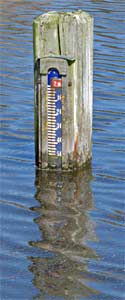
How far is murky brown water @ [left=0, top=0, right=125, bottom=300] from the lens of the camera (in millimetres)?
6004

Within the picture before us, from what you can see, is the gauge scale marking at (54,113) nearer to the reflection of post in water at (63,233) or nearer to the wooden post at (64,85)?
the wooden post at (64,85)

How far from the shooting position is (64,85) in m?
8.21

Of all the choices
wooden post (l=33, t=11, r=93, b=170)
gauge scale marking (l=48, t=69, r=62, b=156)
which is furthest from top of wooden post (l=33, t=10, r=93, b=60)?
gauge scale marking (l=48, t=69, r=62, b=156)

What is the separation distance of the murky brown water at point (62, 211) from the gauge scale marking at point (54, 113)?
0.27 metres

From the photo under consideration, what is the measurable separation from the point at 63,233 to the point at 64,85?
5.69ft

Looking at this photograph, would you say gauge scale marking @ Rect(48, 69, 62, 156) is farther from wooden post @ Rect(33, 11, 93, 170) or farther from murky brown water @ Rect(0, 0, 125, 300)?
murky brown water @ Rect(0, 0, 125, 300)

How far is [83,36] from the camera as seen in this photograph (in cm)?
816

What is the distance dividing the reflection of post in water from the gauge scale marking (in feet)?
0.89

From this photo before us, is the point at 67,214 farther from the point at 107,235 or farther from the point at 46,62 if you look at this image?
the point at 46,62

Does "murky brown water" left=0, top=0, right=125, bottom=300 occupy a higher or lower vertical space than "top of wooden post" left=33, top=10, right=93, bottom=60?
lower

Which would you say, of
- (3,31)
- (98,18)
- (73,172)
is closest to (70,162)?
(73,172)

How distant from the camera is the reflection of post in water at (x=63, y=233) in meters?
5.98

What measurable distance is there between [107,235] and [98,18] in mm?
11820

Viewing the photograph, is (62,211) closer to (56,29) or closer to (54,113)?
(54,113)
